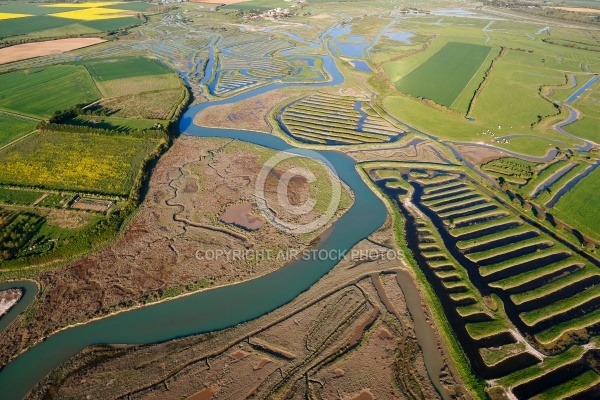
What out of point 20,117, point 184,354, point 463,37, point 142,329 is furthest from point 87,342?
point 463,37

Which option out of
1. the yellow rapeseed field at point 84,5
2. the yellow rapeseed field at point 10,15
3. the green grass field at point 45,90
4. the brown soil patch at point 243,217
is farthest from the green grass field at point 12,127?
the yellow rapeseed field at point 84,5

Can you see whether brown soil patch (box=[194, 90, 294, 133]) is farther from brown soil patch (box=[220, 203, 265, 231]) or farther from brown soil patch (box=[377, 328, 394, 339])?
brown soil patch (box=[377, 328, 394, 339])

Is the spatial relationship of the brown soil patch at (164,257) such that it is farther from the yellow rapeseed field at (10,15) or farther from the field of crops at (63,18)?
the yellow rapeseed field at (10,15)

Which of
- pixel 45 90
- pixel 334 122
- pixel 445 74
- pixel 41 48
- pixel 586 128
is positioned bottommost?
pixel 334 122

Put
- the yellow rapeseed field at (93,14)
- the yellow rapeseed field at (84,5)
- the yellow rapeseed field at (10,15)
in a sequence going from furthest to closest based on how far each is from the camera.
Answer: the yellow rapeseed field at (84,5)
the yellow rapeseed field at (93,14)
the yellow rapeseed field at (10,15)

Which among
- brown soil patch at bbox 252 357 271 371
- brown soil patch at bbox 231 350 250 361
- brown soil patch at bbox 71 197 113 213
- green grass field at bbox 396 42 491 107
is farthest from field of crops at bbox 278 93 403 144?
brown soil patch at bbox 252 357 271 371

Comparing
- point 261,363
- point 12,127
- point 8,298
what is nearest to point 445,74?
point 261,363

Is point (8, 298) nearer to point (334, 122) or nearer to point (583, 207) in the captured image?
point (334, 122)
